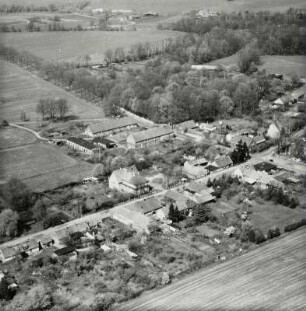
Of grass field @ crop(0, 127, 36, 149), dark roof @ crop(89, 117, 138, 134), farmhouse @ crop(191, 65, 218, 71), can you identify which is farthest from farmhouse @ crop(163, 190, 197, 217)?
farmhouse @ crop(191, 65, 218, 71)

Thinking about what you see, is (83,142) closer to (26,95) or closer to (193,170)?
(193,170)

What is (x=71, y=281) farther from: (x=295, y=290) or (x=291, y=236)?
(x=291, y=236)

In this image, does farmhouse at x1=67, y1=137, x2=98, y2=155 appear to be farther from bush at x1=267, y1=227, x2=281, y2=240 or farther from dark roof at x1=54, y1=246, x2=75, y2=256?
bush at x1=267, y1=227, x2=281, y2=240

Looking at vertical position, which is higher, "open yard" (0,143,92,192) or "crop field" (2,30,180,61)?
"crop field" (2,30,180,61)

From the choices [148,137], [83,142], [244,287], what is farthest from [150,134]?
[244,287]

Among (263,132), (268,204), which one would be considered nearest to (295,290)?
(268,204)

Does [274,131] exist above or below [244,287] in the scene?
above
